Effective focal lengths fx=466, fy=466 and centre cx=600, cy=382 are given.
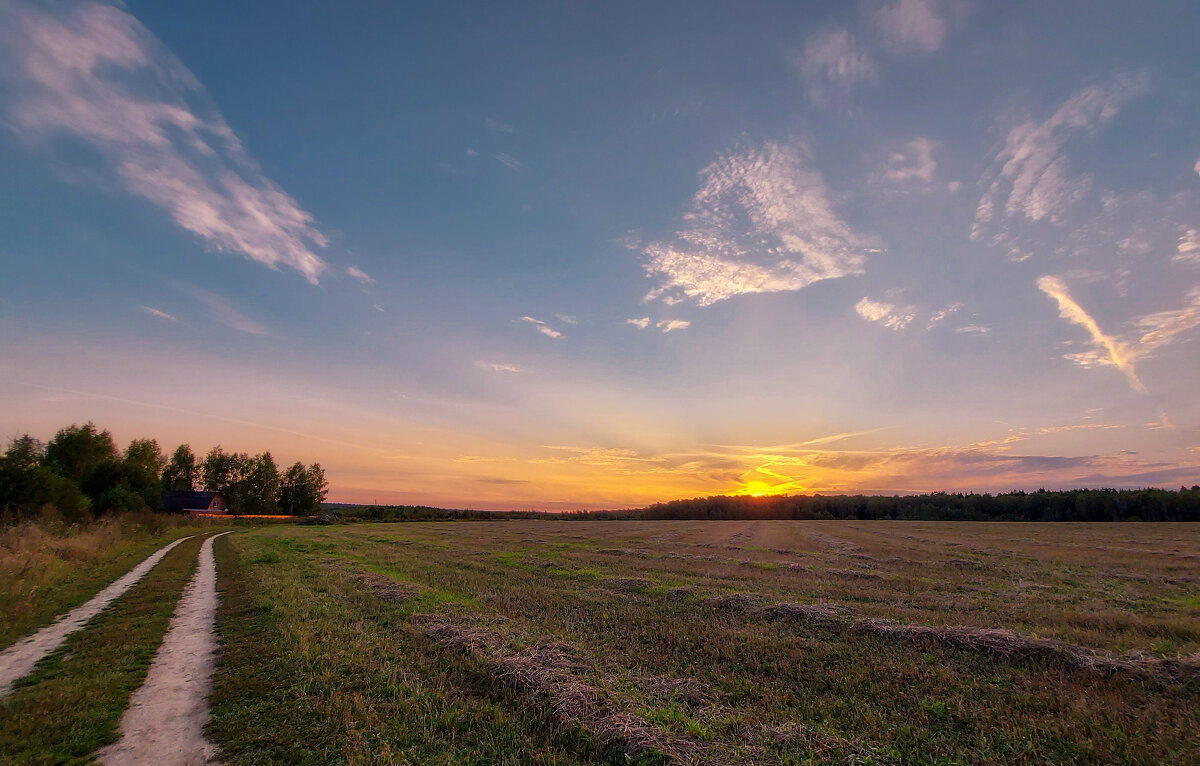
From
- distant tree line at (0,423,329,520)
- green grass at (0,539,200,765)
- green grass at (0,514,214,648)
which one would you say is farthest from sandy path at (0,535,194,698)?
distant tree line at (0,423,329,520)

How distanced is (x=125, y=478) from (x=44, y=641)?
4101 inches

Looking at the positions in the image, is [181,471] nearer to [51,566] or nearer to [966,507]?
[51,566]

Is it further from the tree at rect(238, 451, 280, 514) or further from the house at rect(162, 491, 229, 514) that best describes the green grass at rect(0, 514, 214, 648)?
the tree at rect(238, 451, 280, 514)

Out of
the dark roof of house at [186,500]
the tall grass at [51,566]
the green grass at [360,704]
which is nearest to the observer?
the green grass at [360,704]

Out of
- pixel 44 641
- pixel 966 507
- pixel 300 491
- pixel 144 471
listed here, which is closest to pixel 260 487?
pixel 300 491

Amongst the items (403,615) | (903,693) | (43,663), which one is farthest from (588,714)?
(43,663)

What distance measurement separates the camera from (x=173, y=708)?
8258mm

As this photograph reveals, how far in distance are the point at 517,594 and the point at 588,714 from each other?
1080 cm

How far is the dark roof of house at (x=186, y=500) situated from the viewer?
108062mm

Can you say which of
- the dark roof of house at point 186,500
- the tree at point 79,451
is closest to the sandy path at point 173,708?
the tree at point 79,451

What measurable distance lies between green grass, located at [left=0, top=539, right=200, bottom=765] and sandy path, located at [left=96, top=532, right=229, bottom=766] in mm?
232

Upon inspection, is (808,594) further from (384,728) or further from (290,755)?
(290,755)

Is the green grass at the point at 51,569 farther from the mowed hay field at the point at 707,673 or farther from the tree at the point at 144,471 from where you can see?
the tree at the point at 144,471

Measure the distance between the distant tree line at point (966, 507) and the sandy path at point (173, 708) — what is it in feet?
422
